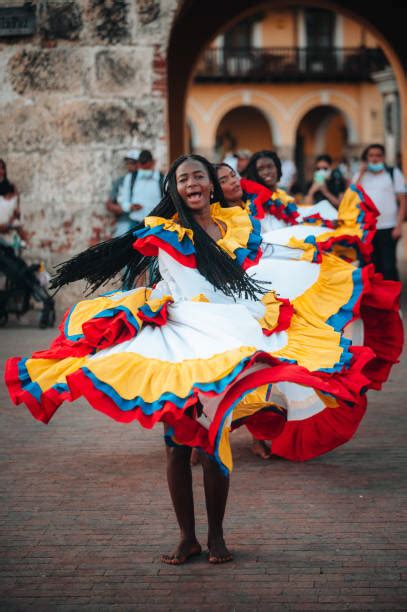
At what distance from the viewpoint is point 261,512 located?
508cm

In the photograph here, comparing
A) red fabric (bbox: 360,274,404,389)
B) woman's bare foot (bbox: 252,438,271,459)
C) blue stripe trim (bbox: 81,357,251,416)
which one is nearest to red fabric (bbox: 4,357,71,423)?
blue stripe trim (bbox: 81,357,251,416)

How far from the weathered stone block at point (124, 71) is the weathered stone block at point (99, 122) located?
20cm

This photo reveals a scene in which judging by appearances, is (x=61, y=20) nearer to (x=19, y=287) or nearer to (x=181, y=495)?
(x=19, y=287)

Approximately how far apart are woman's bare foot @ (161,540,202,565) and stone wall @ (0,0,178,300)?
7.84 metres

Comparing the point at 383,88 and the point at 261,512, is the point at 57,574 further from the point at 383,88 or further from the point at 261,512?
the point at 383,88

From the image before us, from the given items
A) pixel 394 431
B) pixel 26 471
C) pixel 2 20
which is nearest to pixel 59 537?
pixel 26 471

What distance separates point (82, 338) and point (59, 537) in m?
0.97

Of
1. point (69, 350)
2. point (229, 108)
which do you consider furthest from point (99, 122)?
point (229, 108)

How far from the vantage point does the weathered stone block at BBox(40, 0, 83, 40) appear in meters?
11.6

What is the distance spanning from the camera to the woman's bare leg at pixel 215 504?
4.38 meters

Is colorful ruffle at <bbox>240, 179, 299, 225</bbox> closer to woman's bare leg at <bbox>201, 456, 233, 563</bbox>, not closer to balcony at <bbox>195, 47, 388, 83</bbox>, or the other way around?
woman's bare leg at <bbox>201, 456, 233, 563</bbox>

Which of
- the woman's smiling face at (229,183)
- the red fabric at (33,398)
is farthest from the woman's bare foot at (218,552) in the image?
the woman's smiling face at (229,183)

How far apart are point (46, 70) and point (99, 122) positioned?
88 centimetres

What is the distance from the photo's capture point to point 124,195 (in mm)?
11523
